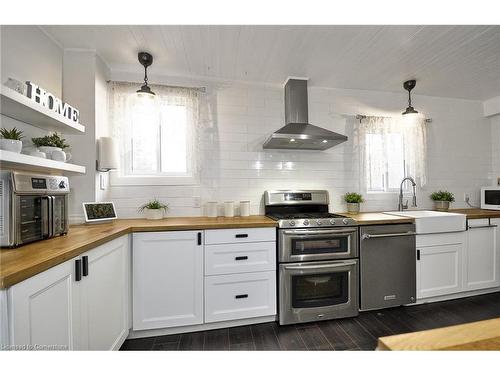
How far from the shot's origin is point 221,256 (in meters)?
1.87

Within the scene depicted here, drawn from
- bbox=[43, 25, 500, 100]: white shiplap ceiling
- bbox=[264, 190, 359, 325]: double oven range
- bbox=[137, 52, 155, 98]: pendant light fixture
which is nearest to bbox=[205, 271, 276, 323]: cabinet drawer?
bbox=[264, 190, 359, 325]: double oven range

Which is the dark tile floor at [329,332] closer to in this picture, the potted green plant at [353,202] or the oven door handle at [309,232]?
the oven door handle at [309,232]

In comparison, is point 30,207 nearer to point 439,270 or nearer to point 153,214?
point 153,214

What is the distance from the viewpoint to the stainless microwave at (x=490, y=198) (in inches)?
111

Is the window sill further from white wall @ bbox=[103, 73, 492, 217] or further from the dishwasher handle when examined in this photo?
the dishwasher handle

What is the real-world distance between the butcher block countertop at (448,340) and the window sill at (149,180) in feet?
7.28

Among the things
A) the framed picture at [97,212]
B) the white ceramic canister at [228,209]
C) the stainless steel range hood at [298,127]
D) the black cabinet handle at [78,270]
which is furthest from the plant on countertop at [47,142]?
the stainless steel range hood at [298,127]

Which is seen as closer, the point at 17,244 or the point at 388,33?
the point at 17,244

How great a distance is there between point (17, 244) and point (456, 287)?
3.74m

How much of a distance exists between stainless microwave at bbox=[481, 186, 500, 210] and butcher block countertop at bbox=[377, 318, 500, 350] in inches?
137

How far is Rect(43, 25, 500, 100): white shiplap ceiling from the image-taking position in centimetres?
178

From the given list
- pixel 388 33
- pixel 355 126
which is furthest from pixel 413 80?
pixel 388 33

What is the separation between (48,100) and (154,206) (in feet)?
3.70
